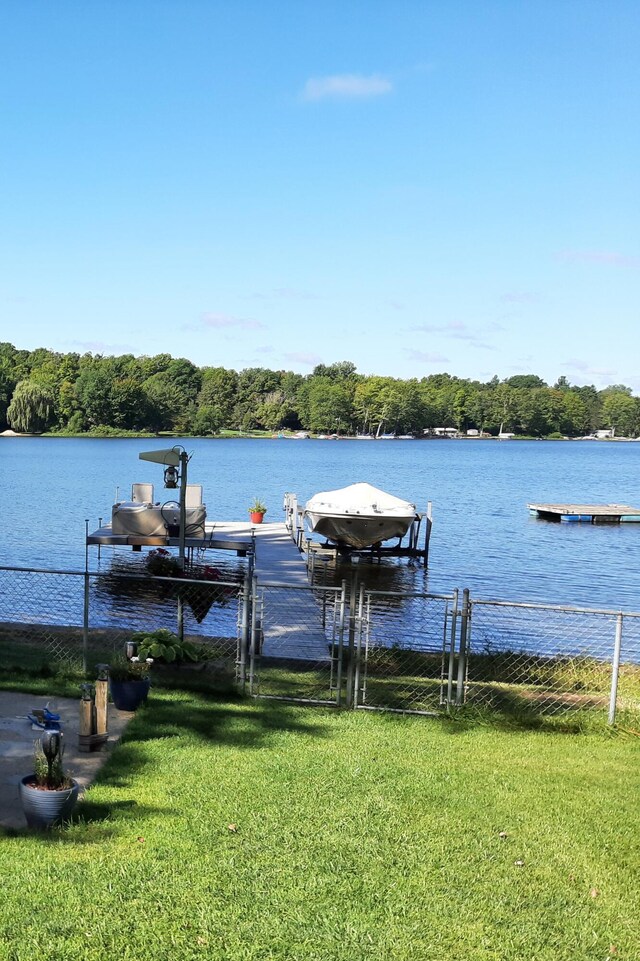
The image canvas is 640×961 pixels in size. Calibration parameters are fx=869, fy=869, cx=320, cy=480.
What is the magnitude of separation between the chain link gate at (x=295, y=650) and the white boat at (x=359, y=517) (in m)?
9.19

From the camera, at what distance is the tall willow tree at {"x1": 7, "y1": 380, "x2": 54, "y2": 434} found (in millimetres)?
124250

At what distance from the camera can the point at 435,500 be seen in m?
55.1

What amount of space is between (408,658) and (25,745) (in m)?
6.32

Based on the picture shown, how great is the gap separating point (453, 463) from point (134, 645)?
9555 centimetres

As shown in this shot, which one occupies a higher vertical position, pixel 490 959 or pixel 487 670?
pixel 490 959

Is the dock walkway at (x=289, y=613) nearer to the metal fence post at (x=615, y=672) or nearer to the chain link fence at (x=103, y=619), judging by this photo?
the chain link fence at (x=103, y=619)

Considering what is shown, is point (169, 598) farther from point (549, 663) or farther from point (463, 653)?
point (463, 653)

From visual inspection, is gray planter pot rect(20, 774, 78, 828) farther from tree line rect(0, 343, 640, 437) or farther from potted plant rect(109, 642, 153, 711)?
tree line rect(0, 343, 640, 437)

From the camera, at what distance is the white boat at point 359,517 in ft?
83.9

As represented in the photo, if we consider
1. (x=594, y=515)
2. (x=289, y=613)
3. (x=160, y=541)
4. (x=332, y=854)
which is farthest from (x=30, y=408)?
(x=332, y=854)

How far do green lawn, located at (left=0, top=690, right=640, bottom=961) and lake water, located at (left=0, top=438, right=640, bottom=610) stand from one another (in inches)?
481

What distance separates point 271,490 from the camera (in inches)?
2306

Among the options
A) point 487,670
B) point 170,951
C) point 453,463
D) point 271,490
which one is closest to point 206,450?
point 453,463

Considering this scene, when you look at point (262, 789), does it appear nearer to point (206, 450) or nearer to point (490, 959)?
point (490, 959)
